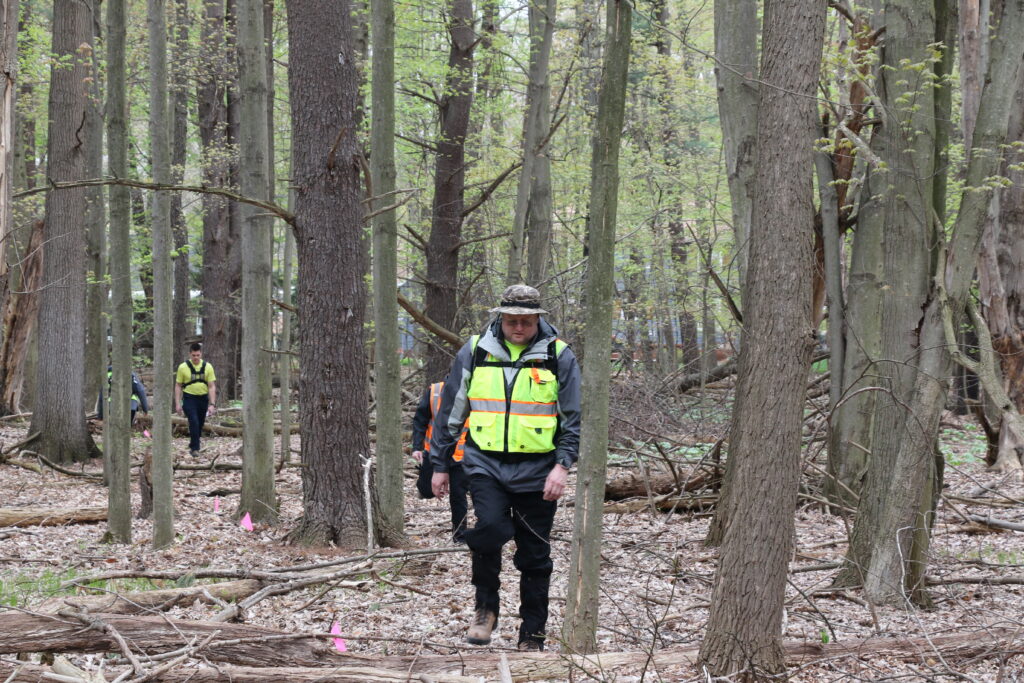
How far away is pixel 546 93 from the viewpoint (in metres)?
11.7

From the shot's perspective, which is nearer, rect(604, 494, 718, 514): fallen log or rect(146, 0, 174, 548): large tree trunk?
rect(146, 0, 174, 548): large tree trunk

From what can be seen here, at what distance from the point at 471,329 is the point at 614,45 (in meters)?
10.4

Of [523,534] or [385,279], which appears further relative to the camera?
[385,279]

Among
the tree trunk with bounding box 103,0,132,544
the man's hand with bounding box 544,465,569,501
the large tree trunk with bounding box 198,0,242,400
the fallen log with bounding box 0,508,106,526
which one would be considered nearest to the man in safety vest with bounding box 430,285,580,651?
the man's hand with bounding box 544,465,569,501

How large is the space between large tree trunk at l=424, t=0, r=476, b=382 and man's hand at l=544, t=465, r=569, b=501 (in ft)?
26.0

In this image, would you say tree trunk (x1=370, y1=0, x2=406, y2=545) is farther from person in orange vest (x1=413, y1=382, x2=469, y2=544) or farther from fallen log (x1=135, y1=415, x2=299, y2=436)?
fallen log (x1=135, y1=415, x2=299, y2=436)

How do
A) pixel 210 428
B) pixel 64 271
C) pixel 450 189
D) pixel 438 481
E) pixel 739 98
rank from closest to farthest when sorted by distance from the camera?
pixel 438 481, pixel 739 98, pixel 450 189, pixel 64 271, pixel 210 428

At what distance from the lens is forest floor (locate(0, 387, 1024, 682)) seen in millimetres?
4578

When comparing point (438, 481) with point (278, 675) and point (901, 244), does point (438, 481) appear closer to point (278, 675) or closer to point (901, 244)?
point (278, 675)

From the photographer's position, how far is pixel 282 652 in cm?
432

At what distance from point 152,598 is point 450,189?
9313 millimetres

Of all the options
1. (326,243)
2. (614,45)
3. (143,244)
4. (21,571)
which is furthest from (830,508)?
(143,244)

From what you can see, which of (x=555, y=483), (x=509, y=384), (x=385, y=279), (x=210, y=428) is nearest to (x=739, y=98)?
(x=385, y=279)

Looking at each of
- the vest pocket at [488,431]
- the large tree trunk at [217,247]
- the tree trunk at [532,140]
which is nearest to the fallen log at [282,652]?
the vest pocket at [488,431]
